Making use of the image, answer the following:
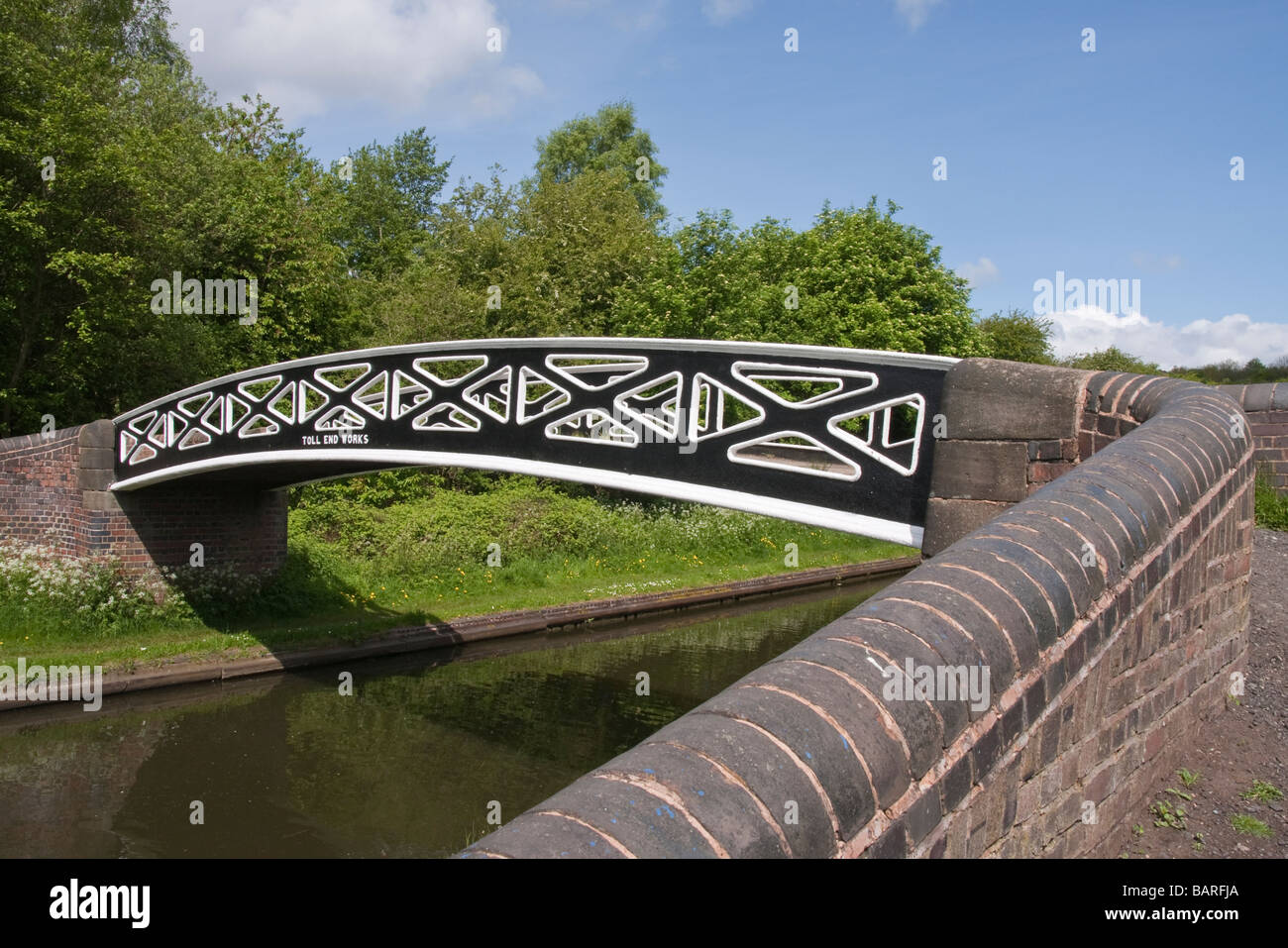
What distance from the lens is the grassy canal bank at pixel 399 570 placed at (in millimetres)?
12583

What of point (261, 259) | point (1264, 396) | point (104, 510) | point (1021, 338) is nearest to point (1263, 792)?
point (1264, 396)

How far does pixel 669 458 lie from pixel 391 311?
18752 millimetres

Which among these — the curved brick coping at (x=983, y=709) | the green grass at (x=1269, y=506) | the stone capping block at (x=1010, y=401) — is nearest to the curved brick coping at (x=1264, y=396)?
the green grass at (x=1269, y=506)

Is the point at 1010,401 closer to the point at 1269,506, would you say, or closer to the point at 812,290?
the point at 1269,506

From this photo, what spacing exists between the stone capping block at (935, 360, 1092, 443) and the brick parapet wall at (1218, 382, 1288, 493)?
5.15 metres

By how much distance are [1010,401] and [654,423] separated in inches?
104

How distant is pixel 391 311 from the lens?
24000 millimetres

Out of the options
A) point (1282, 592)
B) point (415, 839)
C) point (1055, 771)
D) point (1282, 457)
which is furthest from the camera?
point (1282, 457)

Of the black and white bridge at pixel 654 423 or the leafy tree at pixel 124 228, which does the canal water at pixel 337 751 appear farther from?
the leafy tree at pixel 124 228

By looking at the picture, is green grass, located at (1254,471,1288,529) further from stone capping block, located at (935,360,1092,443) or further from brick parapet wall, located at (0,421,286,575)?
brick parapet wall, located at (0,421,286,575)

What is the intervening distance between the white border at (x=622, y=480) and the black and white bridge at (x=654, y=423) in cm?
2

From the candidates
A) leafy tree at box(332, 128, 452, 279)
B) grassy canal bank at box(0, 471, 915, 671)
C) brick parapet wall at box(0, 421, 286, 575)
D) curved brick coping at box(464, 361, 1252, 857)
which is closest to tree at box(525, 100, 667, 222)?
leafy tree at box(332, 128, 452, 279)

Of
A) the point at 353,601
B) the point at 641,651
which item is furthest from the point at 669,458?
the point at 353,601

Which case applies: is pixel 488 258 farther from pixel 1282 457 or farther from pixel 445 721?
pixel 1282 457
